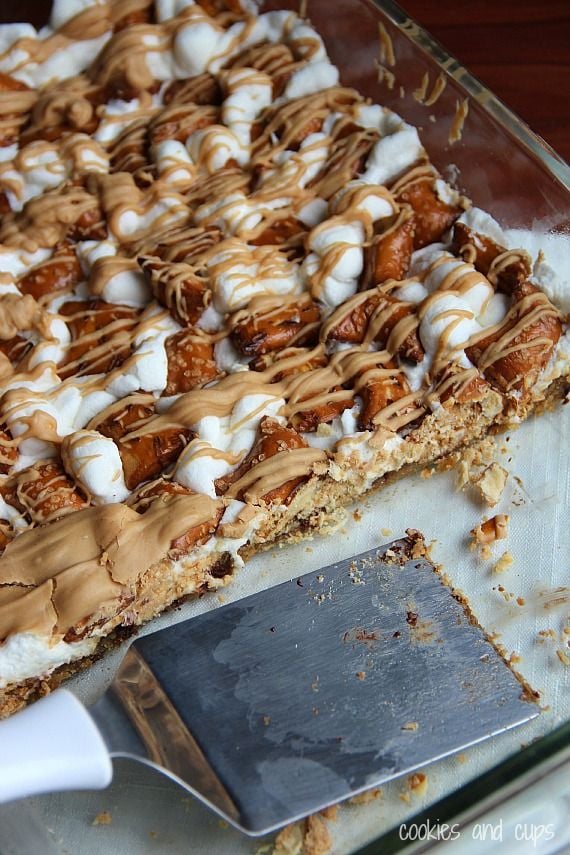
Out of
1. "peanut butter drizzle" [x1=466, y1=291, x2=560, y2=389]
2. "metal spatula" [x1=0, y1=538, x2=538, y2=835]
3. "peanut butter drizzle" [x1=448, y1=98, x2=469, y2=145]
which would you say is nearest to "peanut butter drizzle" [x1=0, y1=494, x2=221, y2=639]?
"metal spatula" [x1=0, y1=538, x2=538, y2=835]

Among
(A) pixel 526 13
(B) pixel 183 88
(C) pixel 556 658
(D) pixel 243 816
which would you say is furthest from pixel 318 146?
(D) pixel 243 816

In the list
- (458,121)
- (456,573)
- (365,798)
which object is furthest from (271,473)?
(458,121)

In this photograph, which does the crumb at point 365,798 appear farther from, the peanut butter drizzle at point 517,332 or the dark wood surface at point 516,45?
the dark wood surface at point 516,45

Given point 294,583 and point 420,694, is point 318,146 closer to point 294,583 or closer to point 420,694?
point 294,583

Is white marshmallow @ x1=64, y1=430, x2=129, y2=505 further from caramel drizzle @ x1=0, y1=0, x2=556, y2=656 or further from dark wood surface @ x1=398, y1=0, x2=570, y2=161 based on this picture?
dark wood surface @ x1=398, y1=0, x2=570, y2=161

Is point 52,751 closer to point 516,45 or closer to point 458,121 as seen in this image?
point 458,121
